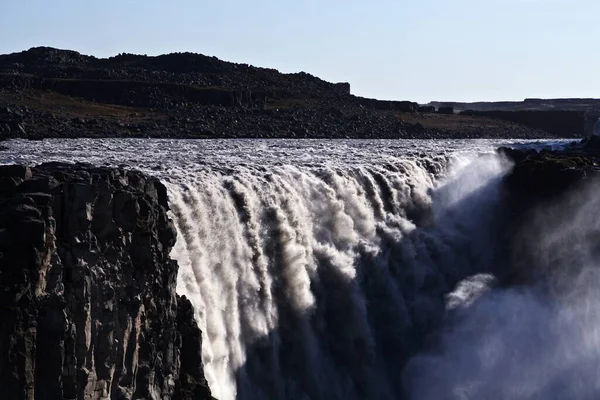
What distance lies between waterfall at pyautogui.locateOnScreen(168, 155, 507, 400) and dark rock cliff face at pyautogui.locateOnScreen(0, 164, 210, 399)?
580cm

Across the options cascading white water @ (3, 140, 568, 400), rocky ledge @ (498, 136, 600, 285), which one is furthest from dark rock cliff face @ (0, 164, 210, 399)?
rocky ledge @ (498, 136, 600, 285)

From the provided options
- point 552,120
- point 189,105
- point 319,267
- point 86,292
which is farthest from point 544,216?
point 552,120

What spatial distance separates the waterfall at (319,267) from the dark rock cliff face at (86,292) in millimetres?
5798

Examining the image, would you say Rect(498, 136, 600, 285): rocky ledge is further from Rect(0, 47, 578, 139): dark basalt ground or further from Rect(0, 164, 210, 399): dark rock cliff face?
Rect(0, 164, 210, 399): dark rock cliff face

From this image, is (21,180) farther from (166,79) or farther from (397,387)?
(166,79)

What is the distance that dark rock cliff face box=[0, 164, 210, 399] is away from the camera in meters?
29.4

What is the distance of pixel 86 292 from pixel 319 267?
70.5 feet

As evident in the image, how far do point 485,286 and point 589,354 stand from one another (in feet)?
21.5

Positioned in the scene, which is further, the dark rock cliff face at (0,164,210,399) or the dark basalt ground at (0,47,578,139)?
the dark basalt ground at (0,47,578,139)

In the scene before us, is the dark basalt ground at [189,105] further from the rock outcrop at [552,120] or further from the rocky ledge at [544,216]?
the rocky ledge at [544,216]

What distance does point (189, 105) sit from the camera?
10775 cm

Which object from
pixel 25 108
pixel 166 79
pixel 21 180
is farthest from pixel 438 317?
pixel 166 79

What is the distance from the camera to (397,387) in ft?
172

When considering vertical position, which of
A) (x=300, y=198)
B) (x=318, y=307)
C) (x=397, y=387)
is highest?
(x=300, y=198)
